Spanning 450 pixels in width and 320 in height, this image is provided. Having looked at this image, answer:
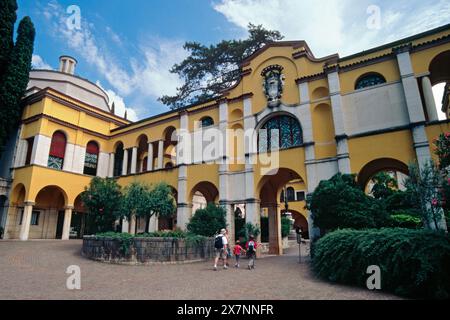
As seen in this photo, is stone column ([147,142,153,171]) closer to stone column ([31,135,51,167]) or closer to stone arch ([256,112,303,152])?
stone column ([31,135,51,167])

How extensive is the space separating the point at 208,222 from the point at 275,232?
20.9 feet

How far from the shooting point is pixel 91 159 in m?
26.7

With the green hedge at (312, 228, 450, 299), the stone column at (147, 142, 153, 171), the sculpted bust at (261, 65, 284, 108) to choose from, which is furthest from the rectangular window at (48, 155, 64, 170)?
the green hedge at (312, 228, 450, 299)

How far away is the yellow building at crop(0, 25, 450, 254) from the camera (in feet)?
50.2

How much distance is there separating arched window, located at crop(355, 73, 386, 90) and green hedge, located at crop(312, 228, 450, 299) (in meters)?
11.6

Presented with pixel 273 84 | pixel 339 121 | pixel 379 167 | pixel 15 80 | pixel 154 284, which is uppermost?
pixel 15 80

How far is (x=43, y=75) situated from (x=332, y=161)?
33.4 metres

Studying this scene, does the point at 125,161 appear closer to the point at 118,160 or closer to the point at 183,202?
the point at 118,160

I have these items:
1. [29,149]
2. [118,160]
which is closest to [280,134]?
[118,160]

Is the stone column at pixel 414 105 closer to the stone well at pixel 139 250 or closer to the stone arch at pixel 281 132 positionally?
the stone arch at pixel 281 132

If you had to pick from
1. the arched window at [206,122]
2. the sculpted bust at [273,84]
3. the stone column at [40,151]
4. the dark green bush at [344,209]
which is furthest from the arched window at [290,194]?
the stone column at [40,151]

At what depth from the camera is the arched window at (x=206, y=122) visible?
2225 centimetres
